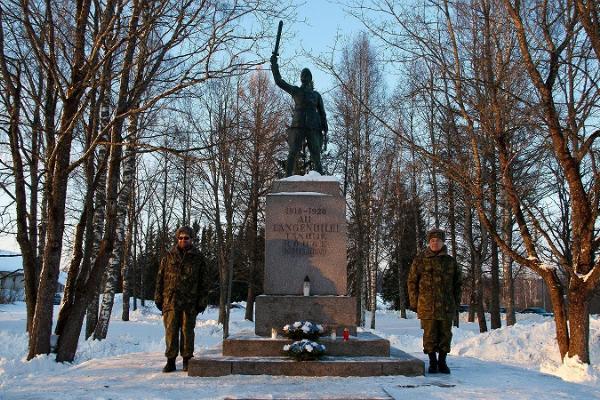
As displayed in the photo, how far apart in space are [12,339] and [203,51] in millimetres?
11594

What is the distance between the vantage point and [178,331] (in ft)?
22.6

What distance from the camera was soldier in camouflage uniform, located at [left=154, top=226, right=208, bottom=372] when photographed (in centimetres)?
678

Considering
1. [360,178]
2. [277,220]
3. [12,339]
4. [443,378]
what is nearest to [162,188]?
[360,178]

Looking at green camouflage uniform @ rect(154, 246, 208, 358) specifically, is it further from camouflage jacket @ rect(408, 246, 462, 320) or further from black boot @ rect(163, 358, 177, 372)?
camouflage jacket @ rect(408, 246, 462, 320)

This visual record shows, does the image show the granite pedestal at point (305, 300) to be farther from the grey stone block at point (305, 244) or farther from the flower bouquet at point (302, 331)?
the flower bouquet at point (302, 331)

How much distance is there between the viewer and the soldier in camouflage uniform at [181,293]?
22.2 ft

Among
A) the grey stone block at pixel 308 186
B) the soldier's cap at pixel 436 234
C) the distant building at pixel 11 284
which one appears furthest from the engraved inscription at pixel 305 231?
the distant building at pixel 11 284

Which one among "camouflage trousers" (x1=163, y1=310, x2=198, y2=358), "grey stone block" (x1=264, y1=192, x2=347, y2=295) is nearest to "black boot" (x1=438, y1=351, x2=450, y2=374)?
"grey stone block" (x1=264, y1=192, x2=347, y2=295)

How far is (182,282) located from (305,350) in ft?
5.43

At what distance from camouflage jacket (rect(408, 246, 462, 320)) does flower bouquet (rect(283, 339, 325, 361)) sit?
50.8 inches

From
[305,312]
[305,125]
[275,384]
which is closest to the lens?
[275,384]

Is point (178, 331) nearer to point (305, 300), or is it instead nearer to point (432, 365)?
point (305, 300)

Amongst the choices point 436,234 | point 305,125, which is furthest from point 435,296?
point 305,125

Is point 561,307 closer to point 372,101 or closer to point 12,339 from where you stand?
point 12,339
